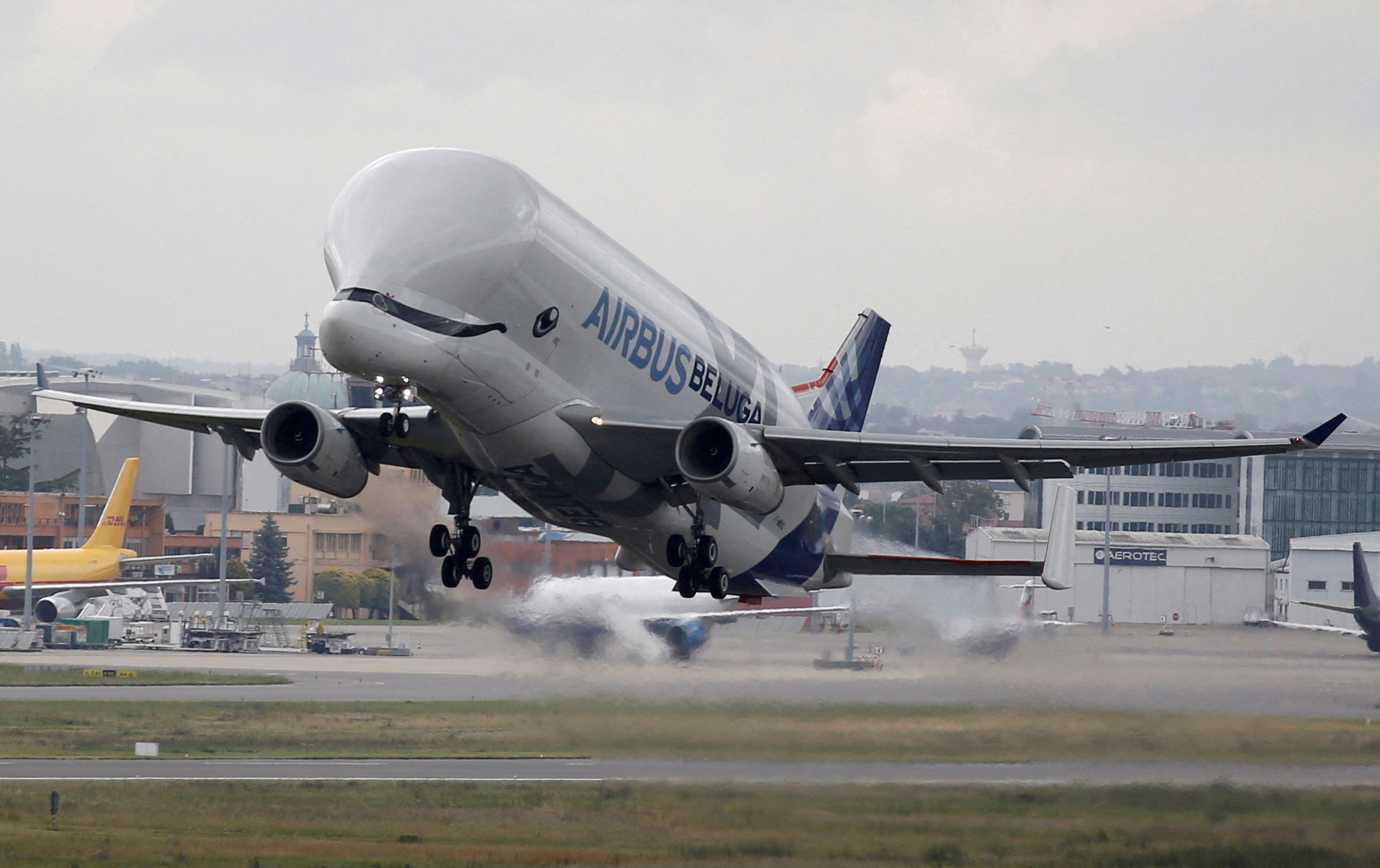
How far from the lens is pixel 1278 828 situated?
93.0 ft

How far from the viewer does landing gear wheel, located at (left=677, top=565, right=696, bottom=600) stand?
2606 centimetres

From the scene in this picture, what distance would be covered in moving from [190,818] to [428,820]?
492 cm

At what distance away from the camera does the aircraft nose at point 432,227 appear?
20.4 m

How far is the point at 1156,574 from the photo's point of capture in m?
63.0

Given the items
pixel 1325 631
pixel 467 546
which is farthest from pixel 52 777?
pixel 1325 631

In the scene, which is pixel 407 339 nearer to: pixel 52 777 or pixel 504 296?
pixel 504 296

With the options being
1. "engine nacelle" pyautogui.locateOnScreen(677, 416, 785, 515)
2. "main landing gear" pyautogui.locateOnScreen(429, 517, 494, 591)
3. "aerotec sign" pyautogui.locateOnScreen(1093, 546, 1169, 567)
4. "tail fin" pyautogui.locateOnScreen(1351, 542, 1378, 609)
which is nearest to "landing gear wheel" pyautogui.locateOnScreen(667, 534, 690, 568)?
"engine nacelle" pyautogui.locateOnScreen(677, 416, 785, 515)

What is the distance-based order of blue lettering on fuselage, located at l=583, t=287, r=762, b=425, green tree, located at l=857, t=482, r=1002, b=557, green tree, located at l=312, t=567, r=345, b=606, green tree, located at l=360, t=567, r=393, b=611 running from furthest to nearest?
green tree, located at l=857, t=482, r=1002, b=557 → green tree, located at l=312, t=567, r=345, b=606 → green tree, located at l=360, t=567, r=393, b=611 → blue lettering on fuselage, located at l=583, t=287, r=762, b=425

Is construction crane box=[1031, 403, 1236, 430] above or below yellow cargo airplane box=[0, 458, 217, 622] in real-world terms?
above

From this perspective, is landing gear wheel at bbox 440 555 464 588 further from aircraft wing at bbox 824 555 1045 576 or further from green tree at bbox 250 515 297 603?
green tree at bbox 250 515 297 603

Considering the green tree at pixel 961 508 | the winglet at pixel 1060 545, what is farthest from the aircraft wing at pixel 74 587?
the winglet at pixel 1060 545

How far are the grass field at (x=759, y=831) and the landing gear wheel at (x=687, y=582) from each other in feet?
15.6

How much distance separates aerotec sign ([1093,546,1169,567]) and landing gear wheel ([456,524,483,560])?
143 feet

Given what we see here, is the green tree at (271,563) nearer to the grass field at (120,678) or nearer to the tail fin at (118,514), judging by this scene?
the tail fin at (118,514)
